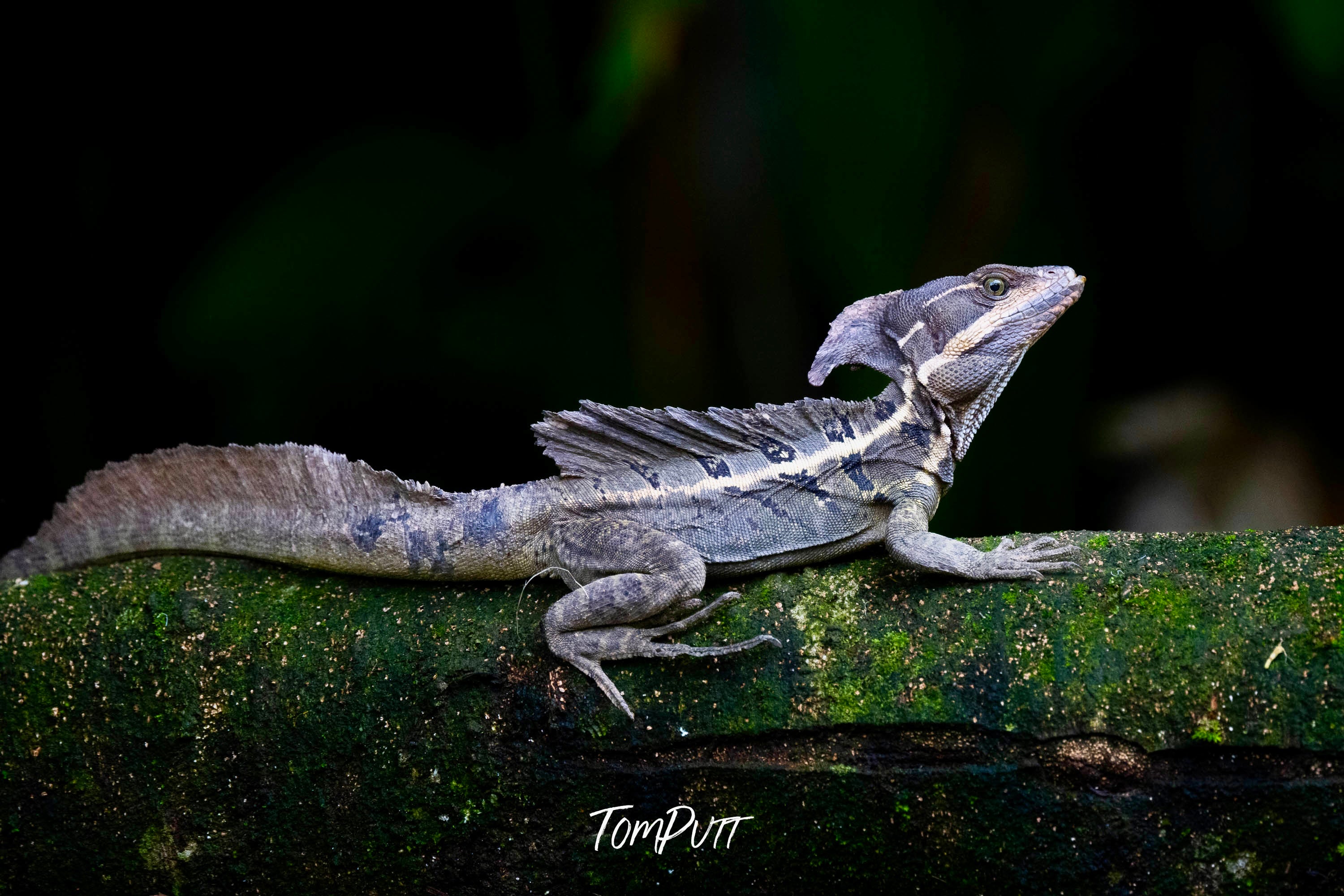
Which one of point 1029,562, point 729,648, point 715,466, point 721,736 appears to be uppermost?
point 715,466

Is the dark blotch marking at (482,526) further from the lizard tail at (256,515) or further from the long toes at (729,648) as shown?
the long toes at (729,648)

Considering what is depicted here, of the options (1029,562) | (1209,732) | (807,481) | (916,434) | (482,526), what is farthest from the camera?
(916,434)

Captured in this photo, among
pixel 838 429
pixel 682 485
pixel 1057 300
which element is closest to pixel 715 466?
pixel 682 485

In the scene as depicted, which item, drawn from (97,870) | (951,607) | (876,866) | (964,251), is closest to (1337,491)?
(964,251)

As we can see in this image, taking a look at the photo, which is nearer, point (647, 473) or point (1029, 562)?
point (1029, 562)

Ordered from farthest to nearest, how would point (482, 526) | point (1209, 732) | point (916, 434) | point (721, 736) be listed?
point (916, 434) < point (482, 526) < point (721, 736) < point (1209, 732)

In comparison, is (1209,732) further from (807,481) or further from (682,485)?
(682,485)

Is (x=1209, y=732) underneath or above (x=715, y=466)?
underneath

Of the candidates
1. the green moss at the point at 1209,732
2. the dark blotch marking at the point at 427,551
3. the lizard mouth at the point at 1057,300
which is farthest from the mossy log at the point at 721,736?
the lizard mouth at the point at 1057,300
